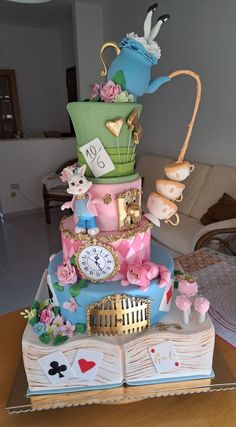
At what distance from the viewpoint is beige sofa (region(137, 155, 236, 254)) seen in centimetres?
232

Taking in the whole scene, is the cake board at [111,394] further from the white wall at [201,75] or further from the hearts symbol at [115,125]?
the white wall at [201,75]

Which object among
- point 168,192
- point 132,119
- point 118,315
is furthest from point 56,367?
point 132,119

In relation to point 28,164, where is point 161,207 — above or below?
above

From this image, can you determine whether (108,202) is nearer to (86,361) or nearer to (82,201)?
(82,201)

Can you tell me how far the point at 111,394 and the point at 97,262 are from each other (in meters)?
0.36

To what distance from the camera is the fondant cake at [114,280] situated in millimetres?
845

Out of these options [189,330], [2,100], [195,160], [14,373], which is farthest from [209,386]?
[2,100]

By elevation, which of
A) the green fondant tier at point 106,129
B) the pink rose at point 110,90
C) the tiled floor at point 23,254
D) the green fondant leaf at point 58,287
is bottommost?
the tiled floor at point 23,254

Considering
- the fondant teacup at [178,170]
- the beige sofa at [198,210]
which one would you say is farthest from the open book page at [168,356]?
the beige sofa at [198,210]

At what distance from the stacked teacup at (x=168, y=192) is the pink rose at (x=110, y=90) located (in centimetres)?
25

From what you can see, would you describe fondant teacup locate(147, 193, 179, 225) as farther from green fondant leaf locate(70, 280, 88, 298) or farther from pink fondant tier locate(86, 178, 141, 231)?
green fondant leaf locate(70, 280, 88, 298)

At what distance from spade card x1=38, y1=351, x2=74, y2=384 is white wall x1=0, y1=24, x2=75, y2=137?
18.8 feet

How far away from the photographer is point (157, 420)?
834 mm

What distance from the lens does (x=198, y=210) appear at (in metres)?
3.08
